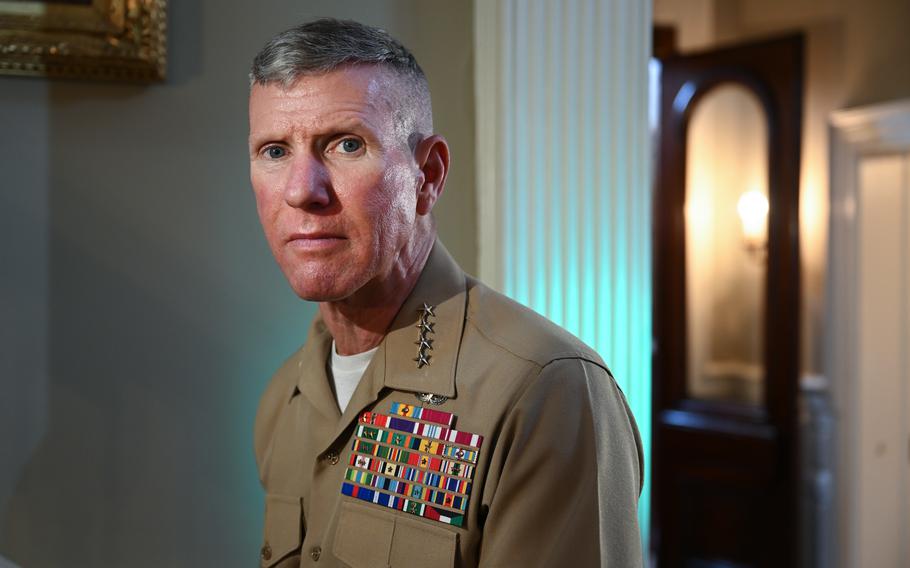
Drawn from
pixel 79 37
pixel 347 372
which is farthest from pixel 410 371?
pixel 79 37

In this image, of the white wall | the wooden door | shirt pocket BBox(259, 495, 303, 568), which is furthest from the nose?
the wooden door

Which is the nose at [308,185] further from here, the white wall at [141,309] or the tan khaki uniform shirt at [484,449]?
the white wall at [141,309]

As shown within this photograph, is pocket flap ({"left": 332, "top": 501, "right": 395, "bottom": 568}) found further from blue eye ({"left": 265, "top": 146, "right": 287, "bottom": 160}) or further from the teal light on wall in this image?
the teal light on wall

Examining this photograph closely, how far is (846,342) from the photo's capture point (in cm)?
436

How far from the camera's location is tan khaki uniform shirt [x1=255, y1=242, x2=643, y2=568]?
1139 mm

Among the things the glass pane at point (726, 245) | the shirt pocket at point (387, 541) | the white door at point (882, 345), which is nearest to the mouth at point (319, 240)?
the shirt pocket at point (387, 541)

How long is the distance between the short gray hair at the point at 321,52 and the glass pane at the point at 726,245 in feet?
11.8

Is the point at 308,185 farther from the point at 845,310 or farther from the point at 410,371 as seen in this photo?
the point at 845,310

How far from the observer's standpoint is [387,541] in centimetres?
123

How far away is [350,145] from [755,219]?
3731mm

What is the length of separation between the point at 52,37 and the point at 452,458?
1.10 m

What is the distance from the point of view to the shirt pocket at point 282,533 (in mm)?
1391

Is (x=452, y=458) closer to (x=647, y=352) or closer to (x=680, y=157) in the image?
(x=647, y=352)

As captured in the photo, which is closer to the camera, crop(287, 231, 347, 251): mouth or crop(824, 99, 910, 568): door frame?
crop(287, 231, 347, 251): mouth
